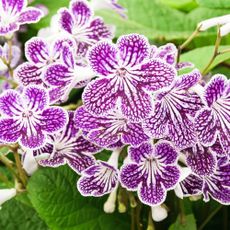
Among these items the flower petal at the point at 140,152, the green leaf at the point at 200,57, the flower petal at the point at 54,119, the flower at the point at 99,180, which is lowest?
the flower at the point at 99,180

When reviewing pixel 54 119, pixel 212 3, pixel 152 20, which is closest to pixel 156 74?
pixel 54 119

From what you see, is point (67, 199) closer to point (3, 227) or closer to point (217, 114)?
point (3, 227)

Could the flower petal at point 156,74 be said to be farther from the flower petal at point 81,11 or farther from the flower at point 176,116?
the flower petal at point 81,11

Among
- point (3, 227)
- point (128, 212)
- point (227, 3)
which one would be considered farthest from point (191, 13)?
point (3, 227)

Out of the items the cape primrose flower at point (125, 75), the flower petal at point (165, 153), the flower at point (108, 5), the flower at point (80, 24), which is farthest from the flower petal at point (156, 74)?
the flower at point (108, 5)

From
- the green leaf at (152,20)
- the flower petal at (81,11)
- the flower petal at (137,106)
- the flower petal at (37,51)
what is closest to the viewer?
the flower petal at (137,106)

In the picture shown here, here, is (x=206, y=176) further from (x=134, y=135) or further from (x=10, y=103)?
(x=10, y=103)

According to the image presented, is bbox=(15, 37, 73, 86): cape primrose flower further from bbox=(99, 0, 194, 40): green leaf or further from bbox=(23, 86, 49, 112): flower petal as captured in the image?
bbox=(99, 0, 194, 40): green leaf
